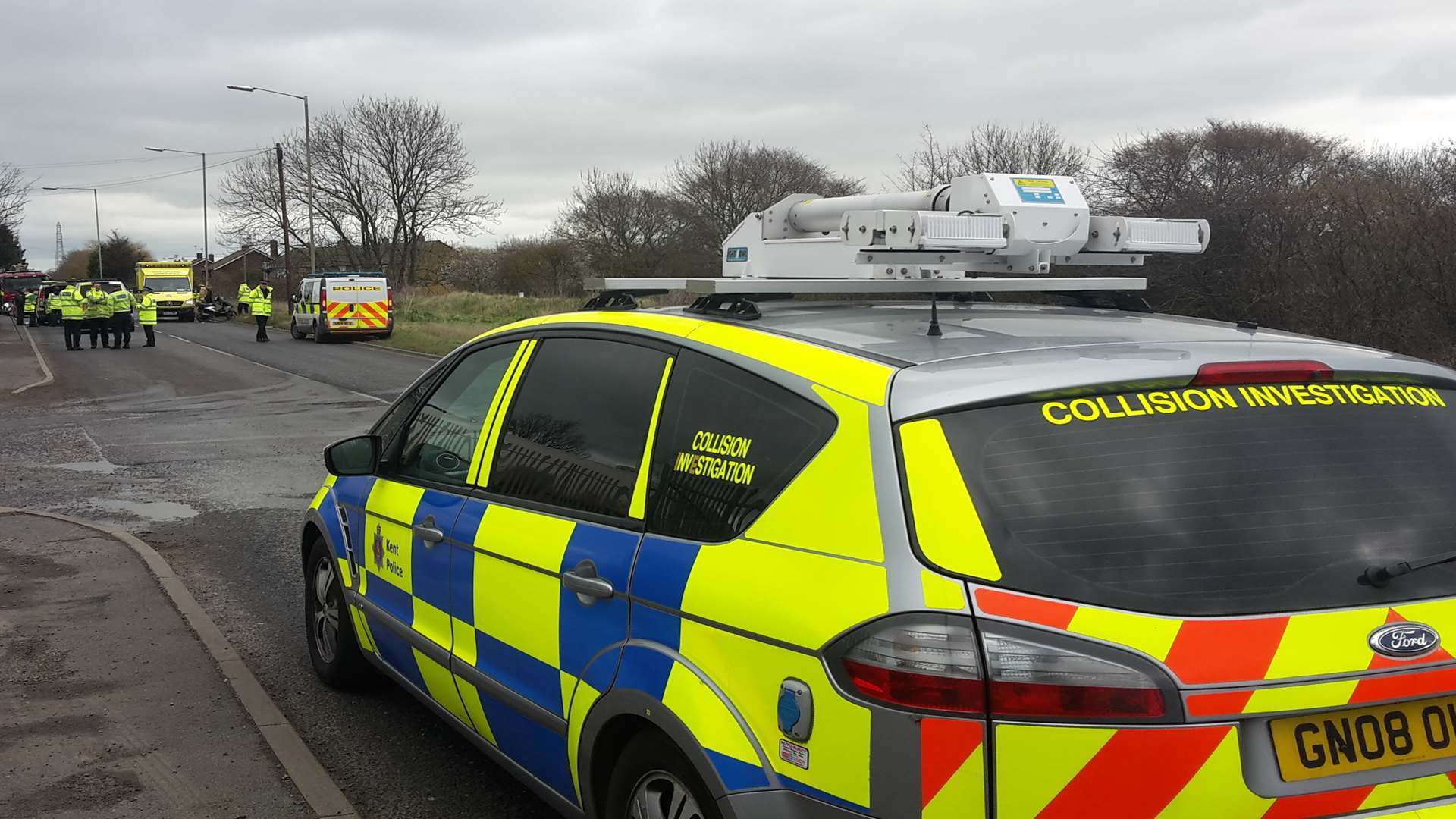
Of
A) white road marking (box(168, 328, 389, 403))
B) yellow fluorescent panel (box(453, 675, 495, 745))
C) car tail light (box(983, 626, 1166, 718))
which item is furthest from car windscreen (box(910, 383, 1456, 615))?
white road marking (box(168, 328, 389, 403))

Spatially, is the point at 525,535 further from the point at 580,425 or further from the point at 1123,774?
the point at 1123,774

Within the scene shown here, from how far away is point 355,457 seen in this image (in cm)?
445

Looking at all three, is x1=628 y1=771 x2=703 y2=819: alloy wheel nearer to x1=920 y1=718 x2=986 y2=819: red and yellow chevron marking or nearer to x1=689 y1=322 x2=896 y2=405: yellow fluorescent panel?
x1=920 y1=718 x2=986 y2=819: red and yellow chevron marking

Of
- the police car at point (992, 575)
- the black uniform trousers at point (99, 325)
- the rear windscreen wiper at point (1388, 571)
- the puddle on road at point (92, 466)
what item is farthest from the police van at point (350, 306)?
the rear windscreen wiper at point (1388, 571)

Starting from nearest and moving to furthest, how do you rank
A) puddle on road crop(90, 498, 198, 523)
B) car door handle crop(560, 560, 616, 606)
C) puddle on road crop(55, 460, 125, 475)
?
car door handle crop(560, 560, 616, 606) → puddle on road crop(90, 498, 198, 523) → puddle on road crop(55, 460, 125, 475)

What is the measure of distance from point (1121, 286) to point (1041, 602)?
1.98 metres

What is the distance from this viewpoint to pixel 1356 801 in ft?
6.73

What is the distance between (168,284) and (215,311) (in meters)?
4.43

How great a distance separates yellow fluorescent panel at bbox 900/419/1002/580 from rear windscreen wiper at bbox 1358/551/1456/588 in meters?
0.70

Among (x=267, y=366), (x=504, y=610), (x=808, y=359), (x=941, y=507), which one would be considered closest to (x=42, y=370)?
(x=267, y=366)

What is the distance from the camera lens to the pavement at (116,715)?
391cm

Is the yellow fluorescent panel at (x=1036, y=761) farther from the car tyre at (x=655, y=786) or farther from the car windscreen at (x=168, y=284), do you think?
the car windscreen at (x=168, y=284)

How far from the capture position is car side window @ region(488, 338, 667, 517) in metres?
3.03

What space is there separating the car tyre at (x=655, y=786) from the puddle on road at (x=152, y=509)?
22.7ft
